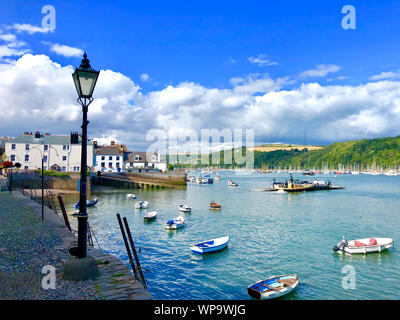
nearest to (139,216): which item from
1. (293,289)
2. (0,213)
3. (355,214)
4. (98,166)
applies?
(0,213)

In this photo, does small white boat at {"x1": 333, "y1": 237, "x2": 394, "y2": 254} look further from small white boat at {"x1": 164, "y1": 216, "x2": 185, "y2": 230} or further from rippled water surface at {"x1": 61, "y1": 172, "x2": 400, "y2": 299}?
small white boat at {"x1": 164, "y1": 216, "x2": 185, "y2": 230}

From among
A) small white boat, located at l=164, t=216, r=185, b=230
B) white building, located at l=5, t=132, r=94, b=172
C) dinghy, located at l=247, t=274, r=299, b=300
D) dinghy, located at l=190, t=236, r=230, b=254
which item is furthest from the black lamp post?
white building, located at l=5, t=132, r=94, b=172

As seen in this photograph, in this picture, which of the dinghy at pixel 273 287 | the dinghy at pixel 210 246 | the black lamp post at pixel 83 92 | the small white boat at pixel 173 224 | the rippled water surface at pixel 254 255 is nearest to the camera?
the black lamp post at pixel 83 92

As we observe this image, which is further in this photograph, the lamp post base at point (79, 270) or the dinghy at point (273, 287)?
the dinghy at point (273, 287)

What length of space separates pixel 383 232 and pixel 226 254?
20.4 m

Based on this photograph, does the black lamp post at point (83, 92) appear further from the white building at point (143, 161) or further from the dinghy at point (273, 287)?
the white building at point (143, 161)

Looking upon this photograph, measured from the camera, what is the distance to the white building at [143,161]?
347ft

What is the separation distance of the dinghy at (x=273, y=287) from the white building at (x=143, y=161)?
8997 cm

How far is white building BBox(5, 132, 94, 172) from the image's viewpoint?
72669 millimetres

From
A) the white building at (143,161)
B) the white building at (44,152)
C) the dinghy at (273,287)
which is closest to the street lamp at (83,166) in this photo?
the dinghy at (273,287)

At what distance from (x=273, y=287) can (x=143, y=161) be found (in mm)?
95177

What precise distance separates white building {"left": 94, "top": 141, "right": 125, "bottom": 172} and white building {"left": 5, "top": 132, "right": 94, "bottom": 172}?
667 inches

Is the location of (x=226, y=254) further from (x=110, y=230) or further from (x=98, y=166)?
(x=98, y=166)
